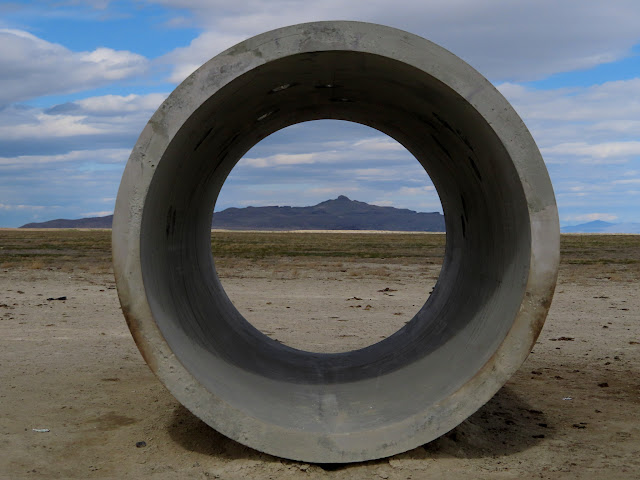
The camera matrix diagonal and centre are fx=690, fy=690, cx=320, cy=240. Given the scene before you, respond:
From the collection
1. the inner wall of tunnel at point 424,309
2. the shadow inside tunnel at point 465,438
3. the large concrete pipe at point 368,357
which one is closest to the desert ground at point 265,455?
the shadow inside tunnel at point 465,438

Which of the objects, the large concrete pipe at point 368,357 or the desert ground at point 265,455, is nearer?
the large concrete pipe at point 368,357

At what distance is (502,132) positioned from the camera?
499 cm

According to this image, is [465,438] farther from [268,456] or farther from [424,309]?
[424,309]

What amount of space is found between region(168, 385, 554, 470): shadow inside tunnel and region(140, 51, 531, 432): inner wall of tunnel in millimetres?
441

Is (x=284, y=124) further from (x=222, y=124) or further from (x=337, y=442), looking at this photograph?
(x=337, y=442)

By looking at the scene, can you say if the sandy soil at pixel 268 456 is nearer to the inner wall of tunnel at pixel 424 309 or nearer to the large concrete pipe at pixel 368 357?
the large concrete pipe at pixel 368 357

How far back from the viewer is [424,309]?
838cm

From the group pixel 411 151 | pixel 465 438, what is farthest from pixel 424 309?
pixel 465 438

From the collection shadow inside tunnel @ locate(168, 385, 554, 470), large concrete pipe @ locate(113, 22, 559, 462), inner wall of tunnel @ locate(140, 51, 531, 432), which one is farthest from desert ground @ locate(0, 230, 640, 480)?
inner wall of tunnel @ locate(140, 51, 531, 432)

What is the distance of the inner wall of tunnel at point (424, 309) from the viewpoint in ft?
17.4

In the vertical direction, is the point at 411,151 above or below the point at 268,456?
above

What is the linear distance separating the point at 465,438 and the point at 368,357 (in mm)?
1621

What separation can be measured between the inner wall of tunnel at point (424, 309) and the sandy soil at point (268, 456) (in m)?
0.61

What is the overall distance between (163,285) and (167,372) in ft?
3.22
